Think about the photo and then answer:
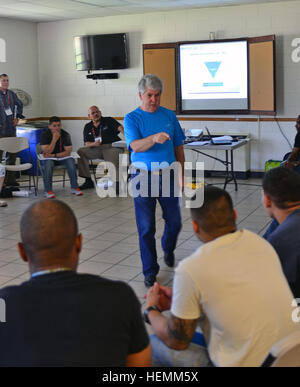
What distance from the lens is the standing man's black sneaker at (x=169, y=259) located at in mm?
4582

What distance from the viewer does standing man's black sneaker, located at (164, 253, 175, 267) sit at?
458 centimetres

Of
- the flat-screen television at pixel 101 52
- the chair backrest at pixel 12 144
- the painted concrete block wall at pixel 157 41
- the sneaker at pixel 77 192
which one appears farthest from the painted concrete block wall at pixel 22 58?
the sneaker at pixel 77 192

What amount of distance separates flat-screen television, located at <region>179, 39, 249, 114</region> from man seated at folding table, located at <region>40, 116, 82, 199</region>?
2.24 metres

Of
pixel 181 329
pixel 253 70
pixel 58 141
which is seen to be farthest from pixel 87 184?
pixel 181 329

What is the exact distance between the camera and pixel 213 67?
867 cm

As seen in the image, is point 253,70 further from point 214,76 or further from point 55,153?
point 55,153

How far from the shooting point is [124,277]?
441 centimetres

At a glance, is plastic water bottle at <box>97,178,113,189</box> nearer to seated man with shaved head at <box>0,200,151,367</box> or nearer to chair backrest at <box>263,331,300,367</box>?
seated man with shaved head at <box>0,200,151,367</box>

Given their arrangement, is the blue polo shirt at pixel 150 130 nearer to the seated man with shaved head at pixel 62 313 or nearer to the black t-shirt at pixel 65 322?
the seated man with shaved head at pixel 62 313

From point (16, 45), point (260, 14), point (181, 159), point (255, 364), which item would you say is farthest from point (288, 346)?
point (16, 45)

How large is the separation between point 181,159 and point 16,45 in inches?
259

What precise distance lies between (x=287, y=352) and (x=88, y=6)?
7746 millimetres

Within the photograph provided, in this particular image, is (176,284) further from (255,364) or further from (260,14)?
(260,14)
